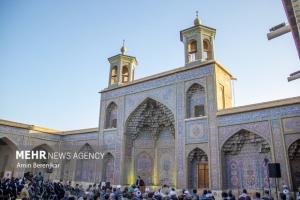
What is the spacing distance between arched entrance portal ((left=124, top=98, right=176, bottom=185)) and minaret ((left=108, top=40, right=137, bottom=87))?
2.94 meters

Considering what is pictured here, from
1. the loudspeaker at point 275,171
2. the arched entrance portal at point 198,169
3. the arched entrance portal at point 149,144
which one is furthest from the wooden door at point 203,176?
the loudspeaker at point 275,171

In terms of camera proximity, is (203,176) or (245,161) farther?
(203,176)

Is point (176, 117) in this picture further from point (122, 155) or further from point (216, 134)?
point (122, 155)

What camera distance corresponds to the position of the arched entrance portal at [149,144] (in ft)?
45.6

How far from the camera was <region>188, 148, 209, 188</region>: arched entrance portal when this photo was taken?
11.5 meters

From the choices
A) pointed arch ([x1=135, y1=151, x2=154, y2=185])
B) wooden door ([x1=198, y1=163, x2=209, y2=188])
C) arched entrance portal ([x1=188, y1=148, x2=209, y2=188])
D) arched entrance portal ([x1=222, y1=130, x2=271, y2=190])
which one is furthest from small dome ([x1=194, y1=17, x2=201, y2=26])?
pointed arch ([x1=135, y1=151, x2=154, y2=185])

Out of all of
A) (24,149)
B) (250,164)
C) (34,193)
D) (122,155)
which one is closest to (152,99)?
(122,155)

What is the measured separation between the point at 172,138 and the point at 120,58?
6.01 m

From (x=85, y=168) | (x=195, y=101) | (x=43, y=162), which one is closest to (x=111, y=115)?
(x=85, y=168)

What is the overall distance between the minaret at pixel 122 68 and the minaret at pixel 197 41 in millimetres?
4306

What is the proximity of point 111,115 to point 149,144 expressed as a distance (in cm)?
300

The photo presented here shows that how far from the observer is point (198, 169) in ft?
38.4

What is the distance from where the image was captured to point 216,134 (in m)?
10.9

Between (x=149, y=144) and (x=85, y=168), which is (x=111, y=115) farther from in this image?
(x=85, y=168)
